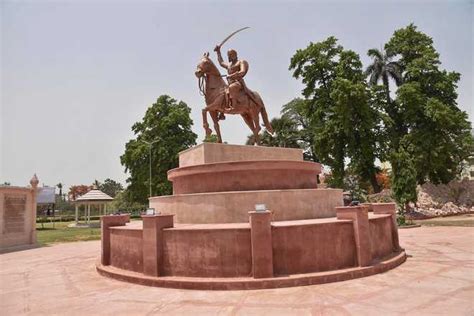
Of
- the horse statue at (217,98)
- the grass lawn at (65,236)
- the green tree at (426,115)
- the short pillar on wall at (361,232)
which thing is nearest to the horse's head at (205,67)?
the horse statue at (217,98)

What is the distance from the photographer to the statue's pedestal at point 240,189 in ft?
30.7

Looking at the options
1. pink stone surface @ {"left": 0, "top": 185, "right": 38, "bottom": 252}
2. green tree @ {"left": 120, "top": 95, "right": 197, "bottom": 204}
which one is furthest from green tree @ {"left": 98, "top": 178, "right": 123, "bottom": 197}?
pink stone surface @ {"left": 0, "top": 185, "right": 38, "bottom": 252}

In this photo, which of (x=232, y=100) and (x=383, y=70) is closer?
(x=232, y=100)

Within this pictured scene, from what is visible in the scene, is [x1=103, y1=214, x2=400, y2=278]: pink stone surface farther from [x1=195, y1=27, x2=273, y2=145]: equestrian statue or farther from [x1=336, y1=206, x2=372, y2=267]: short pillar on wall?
[x1=195, y1=27, x2=273, y2=145]: equestrian statue

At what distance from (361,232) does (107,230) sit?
7032 millimetres

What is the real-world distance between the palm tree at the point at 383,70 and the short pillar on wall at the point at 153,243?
31188 millimetres

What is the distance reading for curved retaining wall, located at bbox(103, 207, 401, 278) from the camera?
286 inches

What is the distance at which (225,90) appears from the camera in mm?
12555

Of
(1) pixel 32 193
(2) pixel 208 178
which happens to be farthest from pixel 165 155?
(2) pixel 208 178

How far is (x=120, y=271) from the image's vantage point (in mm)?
8414

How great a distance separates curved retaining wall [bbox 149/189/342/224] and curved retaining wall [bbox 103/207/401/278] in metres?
1.60

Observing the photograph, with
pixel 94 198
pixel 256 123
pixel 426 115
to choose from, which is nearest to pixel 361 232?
pixel 256 123

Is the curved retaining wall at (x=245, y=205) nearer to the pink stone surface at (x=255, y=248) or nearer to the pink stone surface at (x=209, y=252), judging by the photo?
the pink stone surface at (x=255, y=248)

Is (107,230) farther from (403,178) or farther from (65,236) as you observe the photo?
(403,178)
